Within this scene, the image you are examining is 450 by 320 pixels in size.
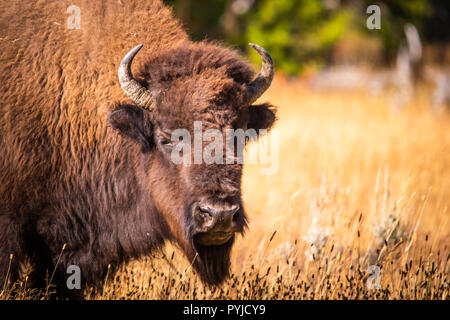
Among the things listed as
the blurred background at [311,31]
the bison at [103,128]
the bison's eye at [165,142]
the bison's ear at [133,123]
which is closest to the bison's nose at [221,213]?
the bison at [103,128]

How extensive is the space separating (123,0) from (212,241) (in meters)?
2.61

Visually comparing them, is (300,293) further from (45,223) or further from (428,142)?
(428,142)

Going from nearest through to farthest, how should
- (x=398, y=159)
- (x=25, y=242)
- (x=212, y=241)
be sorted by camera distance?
(x=212, y=241), (x=25, y=242), (x=398, y=159)

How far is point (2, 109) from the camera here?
415cm

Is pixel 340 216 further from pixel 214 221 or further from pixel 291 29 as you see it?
pixel 291 29

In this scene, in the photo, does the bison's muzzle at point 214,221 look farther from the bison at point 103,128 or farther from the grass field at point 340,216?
the grass field at point 340,216

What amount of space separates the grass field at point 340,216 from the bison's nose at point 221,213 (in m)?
0.74

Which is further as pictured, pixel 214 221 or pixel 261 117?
pixel 261 117

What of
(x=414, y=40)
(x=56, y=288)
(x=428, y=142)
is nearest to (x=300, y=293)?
(x=56, y=288)

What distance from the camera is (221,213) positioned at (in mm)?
3479

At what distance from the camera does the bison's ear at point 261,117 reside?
447cm

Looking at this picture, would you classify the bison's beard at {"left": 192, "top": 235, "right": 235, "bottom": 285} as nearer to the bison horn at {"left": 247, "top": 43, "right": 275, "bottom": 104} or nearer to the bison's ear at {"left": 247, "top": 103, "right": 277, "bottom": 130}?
the bison's ear at {"left": 247, "top": 103, "right": 277, "bottom": 130}

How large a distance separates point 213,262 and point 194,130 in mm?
1227
